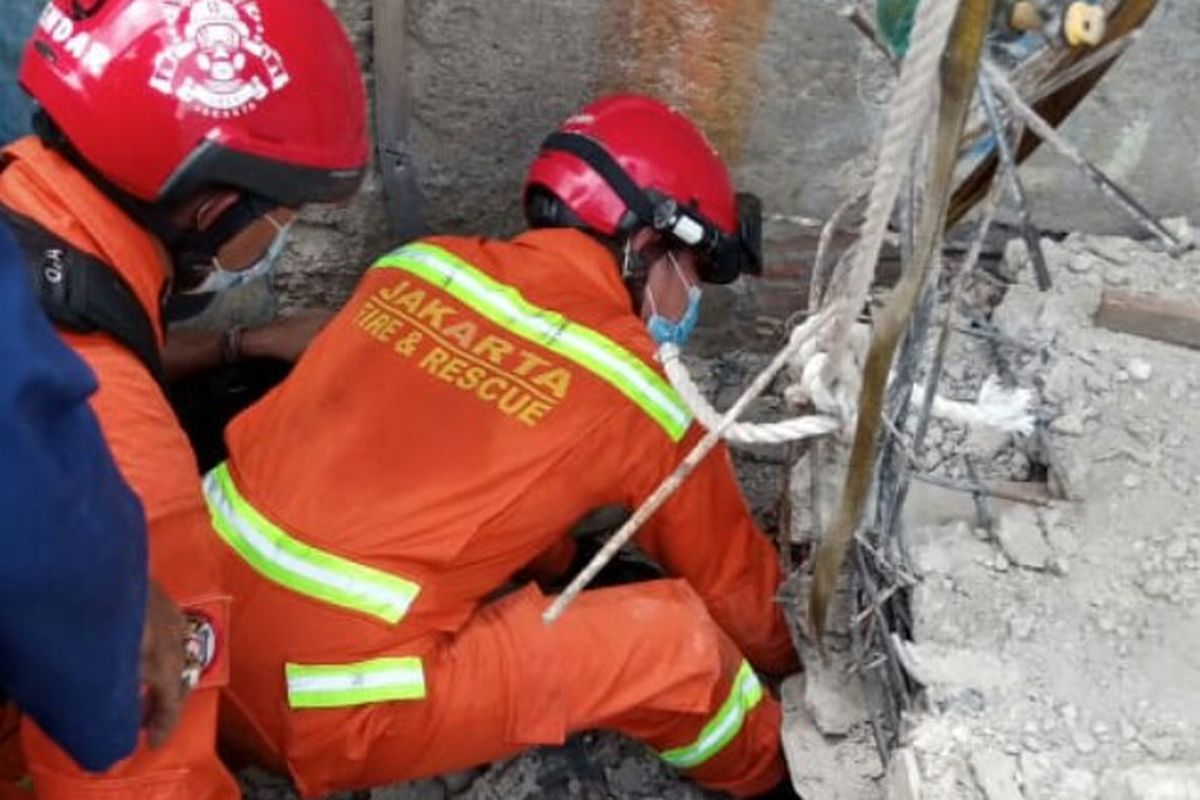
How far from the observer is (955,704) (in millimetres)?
2523

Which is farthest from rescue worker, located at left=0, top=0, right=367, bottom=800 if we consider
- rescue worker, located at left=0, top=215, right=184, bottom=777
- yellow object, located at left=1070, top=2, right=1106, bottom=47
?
yellow object, located at left=1070, top=2, right=1106, bottom=47

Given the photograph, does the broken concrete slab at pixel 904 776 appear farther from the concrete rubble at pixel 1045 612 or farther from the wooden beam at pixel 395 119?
the wooden beam at pixel 395 119

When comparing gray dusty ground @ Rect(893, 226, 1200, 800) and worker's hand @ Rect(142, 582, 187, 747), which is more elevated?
worker's hand @ Rect(142, 582, 187, 747)

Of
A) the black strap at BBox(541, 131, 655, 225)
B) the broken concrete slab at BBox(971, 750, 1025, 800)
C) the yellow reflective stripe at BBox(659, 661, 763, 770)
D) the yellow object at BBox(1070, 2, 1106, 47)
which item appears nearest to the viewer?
the yellow object at BBox(1070, 2, 1106, 47)

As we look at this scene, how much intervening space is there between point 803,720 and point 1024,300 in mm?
868

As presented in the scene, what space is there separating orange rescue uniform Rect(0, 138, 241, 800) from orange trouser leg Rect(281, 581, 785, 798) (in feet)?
1.52

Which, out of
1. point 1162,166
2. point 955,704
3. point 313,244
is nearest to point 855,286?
point 955,704

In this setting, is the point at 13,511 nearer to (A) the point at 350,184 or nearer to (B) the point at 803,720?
(A) the point at 350,184

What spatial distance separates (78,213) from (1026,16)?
1.28 meters

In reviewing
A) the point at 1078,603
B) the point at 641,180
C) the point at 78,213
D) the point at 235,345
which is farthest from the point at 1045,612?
the point at 235,345

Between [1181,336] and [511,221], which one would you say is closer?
[1181,336]

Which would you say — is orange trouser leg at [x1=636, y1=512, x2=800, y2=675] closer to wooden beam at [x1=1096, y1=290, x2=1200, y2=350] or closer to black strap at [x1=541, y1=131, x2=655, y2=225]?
black strap at [x1=541, y1=131, x2=655, y2=225]

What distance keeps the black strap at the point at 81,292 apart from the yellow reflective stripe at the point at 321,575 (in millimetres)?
478

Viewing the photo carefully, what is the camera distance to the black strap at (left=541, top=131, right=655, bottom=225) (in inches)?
123
